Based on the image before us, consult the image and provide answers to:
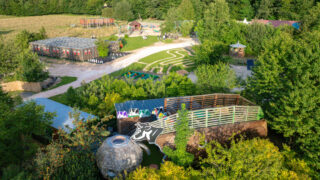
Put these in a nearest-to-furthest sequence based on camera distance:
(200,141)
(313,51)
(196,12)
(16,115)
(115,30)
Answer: (16,115), (200,141), (313,51), (115,30), (196,12)

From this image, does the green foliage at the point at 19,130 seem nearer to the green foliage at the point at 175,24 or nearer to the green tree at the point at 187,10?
the green foliage at the point at 175,24

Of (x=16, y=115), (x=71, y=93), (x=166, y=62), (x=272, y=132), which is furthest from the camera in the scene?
(x=166, y=62)

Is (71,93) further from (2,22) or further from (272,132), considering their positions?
(2,22)

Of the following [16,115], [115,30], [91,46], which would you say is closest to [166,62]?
[91,46]

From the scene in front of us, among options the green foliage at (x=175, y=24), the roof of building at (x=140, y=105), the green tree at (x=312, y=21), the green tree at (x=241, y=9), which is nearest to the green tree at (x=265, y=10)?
the green tree at (x=241, y=9)

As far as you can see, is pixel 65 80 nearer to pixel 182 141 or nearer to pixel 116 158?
pixel 116 158

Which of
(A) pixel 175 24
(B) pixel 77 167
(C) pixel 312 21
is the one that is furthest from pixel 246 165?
(A) pixel 175 24


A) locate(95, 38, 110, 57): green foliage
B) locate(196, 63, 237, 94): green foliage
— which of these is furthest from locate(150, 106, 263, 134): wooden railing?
locate(95, 38, 110, 57): green foliage
